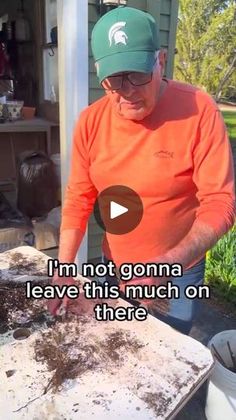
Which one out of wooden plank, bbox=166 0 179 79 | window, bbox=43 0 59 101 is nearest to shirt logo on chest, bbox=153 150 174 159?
wooden plank, bbox=166 0 179 79

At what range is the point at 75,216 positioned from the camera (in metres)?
1.42

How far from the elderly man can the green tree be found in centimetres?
1643

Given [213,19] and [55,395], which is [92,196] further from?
[213,19]

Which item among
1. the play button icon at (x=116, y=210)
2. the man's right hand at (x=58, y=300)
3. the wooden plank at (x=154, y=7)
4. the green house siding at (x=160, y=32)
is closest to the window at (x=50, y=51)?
the green house siding at (x=160, y=32)

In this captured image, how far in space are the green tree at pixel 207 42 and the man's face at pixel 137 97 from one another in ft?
54.0

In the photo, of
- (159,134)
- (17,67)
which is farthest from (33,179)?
(159,134)

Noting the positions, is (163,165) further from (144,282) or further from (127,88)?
(144,282)

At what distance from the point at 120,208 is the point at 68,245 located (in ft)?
0.79

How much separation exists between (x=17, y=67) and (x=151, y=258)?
331 cm

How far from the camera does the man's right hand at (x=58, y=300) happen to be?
126 cm

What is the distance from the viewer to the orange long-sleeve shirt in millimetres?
1136

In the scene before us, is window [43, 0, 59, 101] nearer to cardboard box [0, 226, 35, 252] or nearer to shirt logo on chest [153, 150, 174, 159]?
cardboard box [0, 226, 35, 252]

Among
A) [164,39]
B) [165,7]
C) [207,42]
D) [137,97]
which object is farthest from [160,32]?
[207,42]

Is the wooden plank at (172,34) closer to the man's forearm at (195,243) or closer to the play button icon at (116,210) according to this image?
the play button icon at (116,210)
